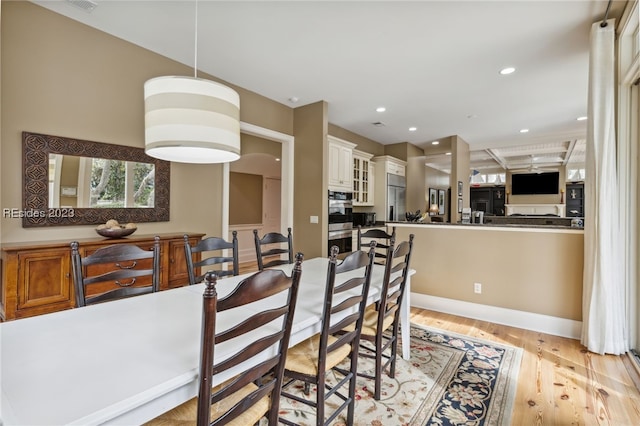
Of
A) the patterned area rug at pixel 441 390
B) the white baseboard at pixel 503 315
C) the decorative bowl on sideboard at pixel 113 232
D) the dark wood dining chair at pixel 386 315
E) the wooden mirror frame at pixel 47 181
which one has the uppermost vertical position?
the wooden mirror frame at pixel 47 181

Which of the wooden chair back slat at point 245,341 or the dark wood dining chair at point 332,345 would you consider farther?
the dark wood dining chair at point 332,345

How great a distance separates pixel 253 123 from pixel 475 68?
8.97ft

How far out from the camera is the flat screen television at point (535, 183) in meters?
11.5

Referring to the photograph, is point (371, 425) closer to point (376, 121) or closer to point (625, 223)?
point (625, 223)

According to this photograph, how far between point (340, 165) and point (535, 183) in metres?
10.3

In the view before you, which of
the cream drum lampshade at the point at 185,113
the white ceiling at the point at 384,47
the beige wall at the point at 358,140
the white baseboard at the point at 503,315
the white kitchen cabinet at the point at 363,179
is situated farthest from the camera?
the white kitchen cabinet at the point at 363,179

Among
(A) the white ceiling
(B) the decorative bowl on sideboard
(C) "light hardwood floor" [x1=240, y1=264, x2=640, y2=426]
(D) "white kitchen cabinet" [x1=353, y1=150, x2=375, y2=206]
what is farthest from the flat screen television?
(B) the decorative bowl on sideboard

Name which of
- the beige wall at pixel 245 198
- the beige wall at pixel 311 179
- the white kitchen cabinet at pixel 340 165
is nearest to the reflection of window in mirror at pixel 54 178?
the beige wall at pixel 311 179

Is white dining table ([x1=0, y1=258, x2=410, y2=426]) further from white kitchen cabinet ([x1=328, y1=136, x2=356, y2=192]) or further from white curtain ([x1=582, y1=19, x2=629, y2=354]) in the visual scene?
white kitchen cabinet ([x1=328, y1=136, x2=356, y2=192])

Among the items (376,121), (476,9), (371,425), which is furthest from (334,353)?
(376,121)

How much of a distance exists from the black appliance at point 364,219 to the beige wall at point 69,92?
3.60 metres

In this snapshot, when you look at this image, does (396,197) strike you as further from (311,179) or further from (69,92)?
(69,92)

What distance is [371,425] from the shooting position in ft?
5.92

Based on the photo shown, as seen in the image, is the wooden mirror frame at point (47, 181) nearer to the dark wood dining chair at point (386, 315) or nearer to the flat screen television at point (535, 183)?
the dark wood dining chair at point (386, 315)
